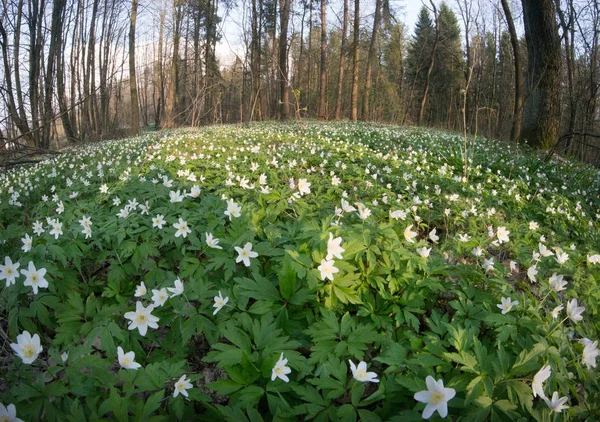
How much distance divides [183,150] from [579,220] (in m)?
6.84

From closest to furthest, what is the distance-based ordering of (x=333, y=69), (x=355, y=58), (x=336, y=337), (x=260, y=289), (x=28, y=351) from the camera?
(x=28, y=351) < (x=336, y=337) < (x=260, y=289) < (x=355, y=58) < (x=333, y=69)

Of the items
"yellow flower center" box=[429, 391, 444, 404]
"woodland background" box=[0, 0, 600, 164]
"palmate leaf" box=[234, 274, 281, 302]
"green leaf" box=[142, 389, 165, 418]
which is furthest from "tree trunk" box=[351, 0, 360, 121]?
"green leaf" box=[142, 389, 165, 418]

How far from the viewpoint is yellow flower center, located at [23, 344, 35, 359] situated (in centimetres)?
139

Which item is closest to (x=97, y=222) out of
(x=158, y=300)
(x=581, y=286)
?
(x=158, y=300)

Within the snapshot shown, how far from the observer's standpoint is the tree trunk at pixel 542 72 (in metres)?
7.16

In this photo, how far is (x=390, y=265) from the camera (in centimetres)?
199

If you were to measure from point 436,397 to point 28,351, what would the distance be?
173 cm

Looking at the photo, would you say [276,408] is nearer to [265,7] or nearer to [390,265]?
[390,265]

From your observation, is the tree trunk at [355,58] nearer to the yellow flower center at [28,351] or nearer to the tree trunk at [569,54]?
the tree trunk at [569,54]

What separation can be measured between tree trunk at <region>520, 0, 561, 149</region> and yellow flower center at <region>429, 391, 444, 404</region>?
826cm

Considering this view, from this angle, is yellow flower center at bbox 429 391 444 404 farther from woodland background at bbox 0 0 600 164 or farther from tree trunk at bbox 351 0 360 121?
tree trunk at bbox 351 0 360 121

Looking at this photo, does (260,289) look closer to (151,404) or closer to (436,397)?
(151,404)

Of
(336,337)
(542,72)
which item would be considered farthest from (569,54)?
(336,337)

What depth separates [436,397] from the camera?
1202 millimetres
